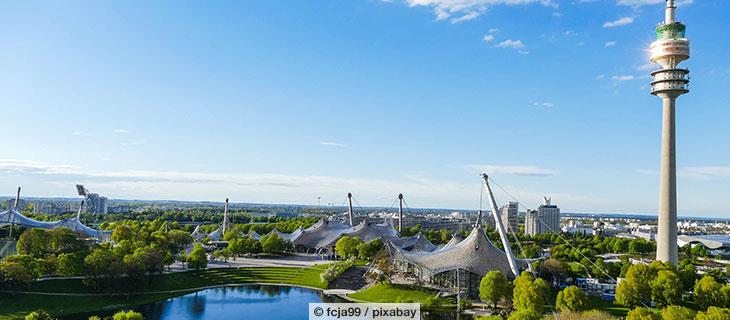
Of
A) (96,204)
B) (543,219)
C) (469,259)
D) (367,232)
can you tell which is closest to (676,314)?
(469,259)

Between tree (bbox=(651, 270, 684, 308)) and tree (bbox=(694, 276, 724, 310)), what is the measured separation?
3.86ft

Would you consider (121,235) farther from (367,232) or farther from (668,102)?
(668,102)

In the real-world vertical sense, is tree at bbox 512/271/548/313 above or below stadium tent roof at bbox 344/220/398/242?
below

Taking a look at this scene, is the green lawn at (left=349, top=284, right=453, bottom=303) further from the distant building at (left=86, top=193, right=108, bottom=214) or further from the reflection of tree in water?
the distant building at (left=86, top=193, right=108, bottom=214)

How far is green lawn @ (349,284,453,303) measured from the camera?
44.1 metres

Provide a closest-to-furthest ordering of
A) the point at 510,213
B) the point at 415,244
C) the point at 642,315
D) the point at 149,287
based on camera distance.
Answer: the point at 642,315
the point at 149,287
the point at 415,244
the point at 510,213

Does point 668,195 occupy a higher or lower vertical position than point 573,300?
higher

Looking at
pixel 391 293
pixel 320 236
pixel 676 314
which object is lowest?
pixel 391 293

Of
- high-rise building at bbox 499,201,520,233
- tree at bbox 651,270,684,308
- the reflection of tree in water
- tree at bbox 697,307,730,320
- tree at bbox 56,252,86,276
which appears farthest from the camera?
high-rise building at bbox 499,201,520,233

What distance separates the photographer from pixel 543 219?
131250 mm

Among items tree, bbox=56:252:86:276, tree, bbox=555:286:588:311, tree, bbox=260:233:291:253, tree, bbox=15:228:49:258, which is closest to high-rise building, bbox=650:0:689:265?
tree, bbox=555:286:588:311

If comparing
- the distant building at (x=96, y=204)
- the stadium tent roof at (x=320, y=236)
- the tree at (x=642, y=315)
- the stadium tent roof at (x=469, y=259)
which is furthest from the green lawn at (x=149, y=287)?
the distant building at (x=96, y=204)

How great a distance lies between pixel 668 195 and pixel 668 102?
344 inches

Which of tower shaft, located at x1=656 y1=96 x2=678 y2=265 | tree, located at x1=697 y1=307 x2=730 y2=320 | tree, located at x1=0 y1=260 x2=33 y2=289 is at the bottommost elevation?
tree, located at x1=0 y1=260 x2=33 y2=289
